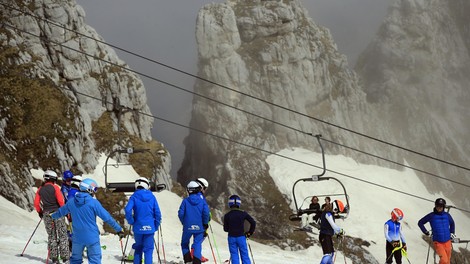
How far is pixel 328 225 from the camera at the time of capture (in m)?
18.7

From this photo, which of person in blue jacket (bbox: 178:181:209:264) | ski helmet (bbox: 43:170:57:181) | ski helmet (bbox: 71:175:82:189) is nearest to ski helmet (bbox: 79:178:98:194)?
ski helmet (bbox: 71:175:82:189)

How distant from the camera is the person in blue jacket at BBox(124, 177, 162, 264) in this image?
1538 cm

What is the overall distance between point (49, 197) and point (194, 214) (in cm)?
442

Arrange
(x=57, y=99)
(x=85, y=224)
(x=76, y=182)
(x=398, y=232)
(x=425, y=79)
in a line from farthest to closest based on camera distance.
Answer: (x=425, y=79), (x=57, y=99), (x=398, y=232), (x=76, y=182), (x=85, y=224)

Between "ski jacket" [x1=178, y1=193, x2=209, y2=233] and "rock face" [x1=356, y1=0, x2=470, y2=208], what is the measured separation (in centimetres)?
8352

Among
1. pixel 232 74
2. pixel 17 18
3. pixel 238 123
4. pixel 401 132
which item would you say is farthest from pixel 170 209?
pixel 401 132

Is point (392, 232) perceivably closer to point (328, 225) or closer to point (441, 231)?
point (441, 231)

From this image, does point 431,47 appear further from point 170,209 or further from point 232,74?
point 170,209

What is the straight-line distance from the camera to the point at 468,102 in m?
108

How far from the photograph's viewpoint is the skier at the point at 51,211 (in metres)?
17.4

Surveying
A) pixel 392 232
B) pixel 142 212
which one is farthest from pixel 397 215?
pixel 142 212

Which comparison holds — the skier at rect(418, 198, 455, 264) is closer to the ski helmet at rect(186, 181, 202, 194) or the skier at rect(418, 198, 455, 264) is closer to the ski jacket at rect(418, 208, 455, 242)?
the ski jacket at rect(418, 208, 455, 242)

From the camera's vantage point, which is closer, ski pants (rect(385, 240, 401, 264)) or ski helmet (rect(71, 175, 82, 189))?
ski helmet (rect(71, 175, 82, 189))

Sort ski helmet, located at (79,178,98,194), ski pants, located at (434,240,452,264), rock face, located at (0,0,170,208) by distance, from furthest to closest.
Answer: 1. rock face, located at (0,0,170,208)
2. ski pants, located at (434,240,452,264)
3. ski helmet, located at (79,178,98,194)
